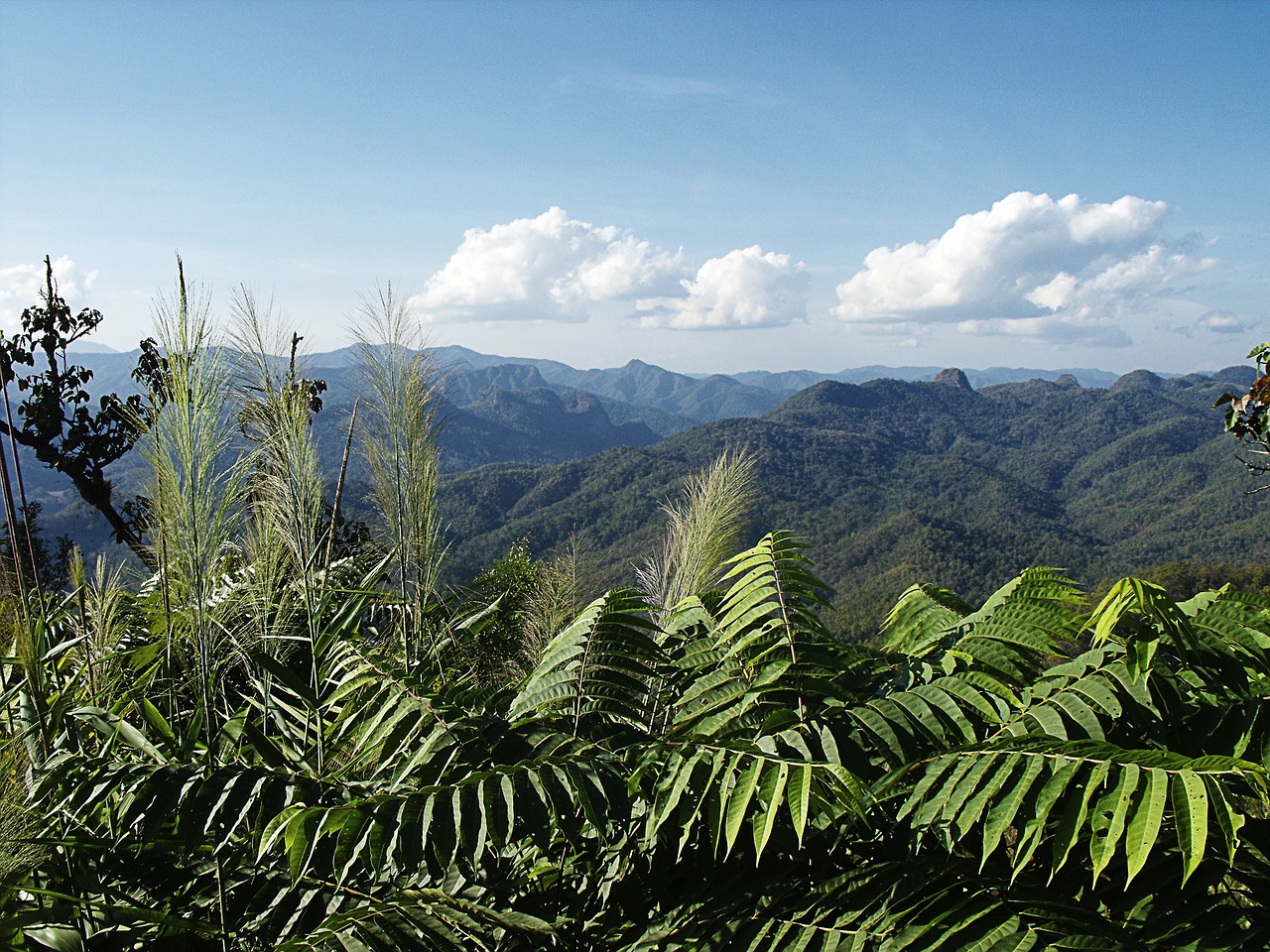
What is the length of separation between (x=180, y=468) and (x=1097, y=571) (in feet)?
263

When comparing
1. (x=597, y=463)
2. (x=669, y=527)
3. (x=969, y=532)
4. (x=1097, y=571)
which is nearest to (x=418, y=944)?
(x=669, y=527)

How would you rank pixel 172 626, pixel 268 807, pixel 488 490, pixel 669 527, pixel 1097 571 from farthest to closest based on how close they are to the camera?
pixel 488 490 → pixel 1097 571 → pixel 669 527 → pixel 172 626 → pixel 268 807

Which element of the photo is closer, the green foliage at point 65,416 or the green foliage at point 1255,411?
the green foliage at point 1255,411

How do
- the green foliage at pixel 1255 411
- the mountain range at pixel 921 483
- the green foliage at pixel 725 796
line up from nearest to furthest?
the green foliage at pixel 725 796, the green foliage at pixel 1255 411, the mountain range at pixel 921 483

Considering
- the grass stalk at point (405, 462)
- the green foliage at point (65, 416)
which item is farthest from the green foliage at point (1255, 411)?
the green foliage at point (65, 416)

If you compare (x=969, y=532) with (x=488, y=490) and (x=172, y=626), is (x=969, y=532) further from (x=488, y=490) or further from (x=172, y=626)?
(x=172, y=626)

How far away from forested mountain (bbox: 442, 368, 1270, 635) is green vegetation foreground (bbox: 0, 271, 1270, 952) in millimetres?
29185

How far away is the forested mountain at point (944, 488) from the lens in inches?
2643

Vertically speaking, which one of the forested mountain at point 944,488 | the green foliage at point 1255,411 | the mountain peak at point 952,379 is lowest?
the forested mountain at point 944,488

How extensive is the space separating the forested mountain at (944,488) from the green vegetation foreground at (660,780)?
29185 mm

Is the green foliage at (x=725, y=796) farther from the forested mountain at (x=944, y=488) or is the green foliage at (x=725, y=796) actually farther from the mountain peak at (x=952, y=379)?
the mountain peak at (x=952, y=379)

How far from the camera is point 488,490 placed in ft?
268

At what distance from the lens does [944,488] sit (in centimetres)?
11475

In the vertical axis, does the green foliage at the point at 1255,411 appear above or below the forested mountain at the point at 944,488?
above
